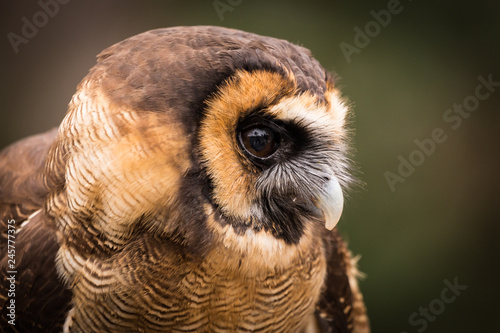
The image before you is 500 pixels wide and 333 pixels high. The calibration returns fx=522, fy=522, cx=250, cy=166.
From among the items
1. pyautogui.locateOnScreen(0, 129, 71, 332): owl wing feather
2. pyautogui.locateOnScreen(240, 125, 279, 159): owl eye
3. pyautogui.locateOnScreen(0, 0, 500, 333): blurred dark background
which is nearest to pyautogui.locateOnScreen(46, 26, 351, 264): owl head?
pyautogui.locateOnScreen(240, 125, 279, 159): owl eye

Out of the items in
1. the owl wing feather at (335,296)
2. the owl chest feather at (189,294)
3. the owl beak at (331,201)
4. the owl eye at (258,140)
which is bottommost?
the owl wing feather at (335,296)

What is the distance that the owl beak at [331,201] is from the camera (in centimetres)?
186

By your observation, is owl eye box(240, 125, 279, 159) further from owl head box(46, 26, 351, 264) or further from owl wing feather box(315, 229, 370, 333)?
owl wing feather box(315, 229, 370, 333)

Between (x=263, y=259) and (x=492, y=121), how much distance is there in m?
3.95

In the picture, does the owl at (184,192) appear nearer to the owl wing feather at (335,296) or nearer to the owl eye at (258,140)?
the owl eye at (258,140)

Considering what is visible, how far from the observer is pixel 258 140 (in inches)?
67.7

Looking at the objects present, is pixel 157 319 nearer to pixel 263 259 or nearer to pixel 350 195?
pixel 263 259

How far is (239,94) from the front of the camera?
163cm

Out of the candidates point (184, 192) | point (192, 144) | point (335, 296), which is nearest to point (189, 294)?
point (184, 192)

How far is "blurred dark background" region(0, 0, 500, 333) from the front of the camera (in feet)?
15.2

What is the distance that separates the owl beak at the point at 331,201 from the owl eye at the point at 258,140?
10.2 inches

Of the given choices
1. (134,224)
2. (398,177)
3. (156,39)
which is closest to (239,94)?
(156,39)

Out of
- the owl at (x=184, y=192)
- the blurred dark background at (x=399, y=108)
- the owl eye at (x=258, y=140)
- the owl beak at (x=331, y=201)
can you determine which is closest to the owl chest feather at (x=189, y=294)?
the owl at (x=184, y=192)

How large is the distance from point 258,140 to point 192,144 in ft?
0.74
